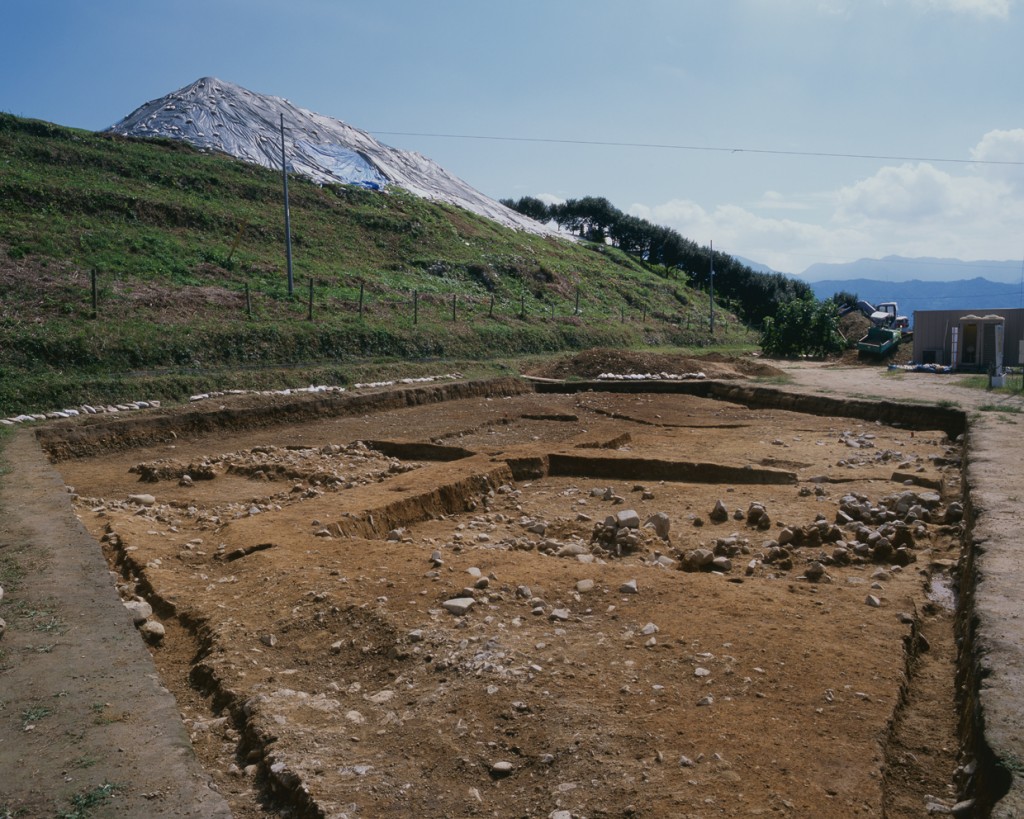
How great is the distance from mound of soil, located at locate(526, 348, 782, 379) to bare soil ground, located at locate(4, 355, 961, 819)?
1282 centimetres

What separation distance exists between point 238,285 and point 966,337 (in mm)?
22314

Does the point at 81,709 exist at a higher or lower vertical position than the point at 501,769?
higher

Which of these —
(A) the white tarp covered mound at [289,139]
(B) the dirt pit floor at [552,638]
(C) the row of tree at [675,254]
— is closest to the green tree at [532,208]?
(C) the row of tree at [675,254]

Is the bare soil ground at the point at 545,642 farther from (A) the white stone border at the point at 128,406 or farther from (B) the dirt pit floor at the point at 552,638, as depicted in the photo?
(A) the white stone border at the point at 128,406

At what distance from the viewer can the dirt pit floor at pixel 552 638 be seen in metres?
3.35

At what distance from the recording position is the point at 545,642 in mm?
4609

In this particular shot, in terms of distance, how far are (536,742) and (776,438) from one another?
35.1ft

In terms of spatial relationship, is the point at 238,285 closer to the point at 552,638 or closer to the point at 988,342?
the point at 552,638

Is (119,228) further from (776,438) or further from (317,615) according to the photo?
(317,615)

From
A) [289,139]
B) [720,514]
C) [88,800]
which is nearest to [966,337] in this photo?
[720,514]

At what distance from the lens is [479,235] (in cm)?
4612

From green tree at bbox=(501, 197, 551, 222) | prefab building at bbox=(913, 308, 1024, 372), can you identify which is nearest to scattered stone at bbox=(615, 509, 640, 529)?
prefab building at bbox=(913, 308, 1024, 372)

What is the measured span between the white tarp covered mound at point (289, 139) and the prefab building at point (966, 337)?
104ft

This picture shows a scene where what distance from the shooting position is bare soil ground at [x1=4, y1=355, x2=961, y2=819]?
334cm
